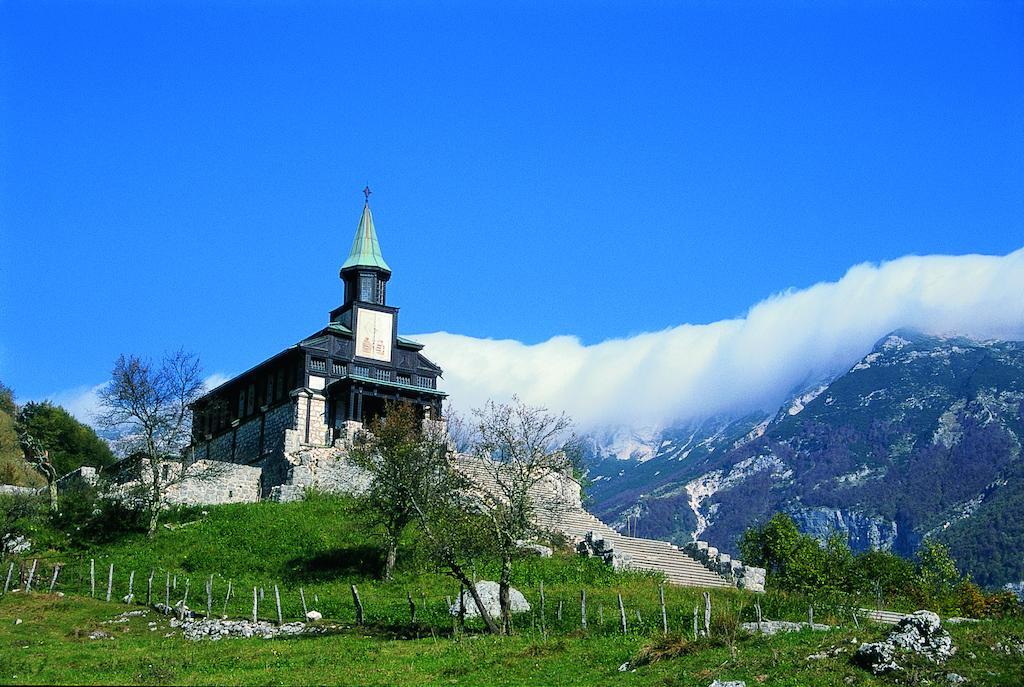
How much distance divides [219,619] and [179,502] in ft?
69.7

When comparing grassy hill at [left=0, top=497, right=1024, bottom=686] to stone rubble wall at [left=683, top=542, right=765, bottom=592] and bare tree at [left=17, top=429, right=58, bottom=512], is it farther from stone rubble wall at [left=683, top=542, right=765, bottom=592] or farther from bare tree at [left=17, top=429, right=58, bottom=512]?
bare tree at [left=17, top=429, right=58, bottom=512]

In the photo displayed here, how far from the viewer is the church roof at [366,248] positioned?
258 ft

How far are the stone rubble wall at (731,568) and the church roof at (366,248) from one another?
29792mm

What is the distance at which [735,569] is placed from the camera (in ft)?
186

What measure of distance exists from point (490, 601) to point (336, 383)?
32.3 m

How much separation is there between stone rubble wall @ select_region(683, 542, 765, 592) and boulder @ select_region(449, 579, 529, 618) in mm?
15654

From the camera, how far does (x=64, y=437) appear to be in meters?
93.6

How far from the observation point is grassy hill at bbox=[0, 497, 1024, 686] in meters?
31.2

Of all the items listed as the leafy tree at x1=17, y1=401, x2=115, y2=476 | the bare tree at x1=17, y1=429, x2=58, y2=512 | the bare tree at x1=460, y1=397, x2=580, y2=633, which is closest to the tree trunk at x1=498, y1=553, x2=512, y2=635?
the bare tree at x1=460, y1=397, x2=580, y2=633

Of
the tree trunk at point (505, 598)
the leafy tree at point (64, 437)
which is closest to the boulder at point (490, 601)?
the tree trunk at point (505, 598)

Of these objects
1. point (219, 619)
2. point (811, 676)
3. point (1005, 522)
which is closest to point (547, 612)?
point (219, 619)

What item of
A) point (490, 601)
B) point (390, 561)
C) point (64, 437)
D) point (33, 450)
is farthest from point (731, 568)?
point (64, 437)

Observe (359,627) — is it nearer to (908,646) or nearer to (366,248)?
(908,646)

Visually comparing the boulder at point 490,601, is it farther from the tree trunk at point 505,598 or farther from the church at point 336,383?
the church at point 336,383
